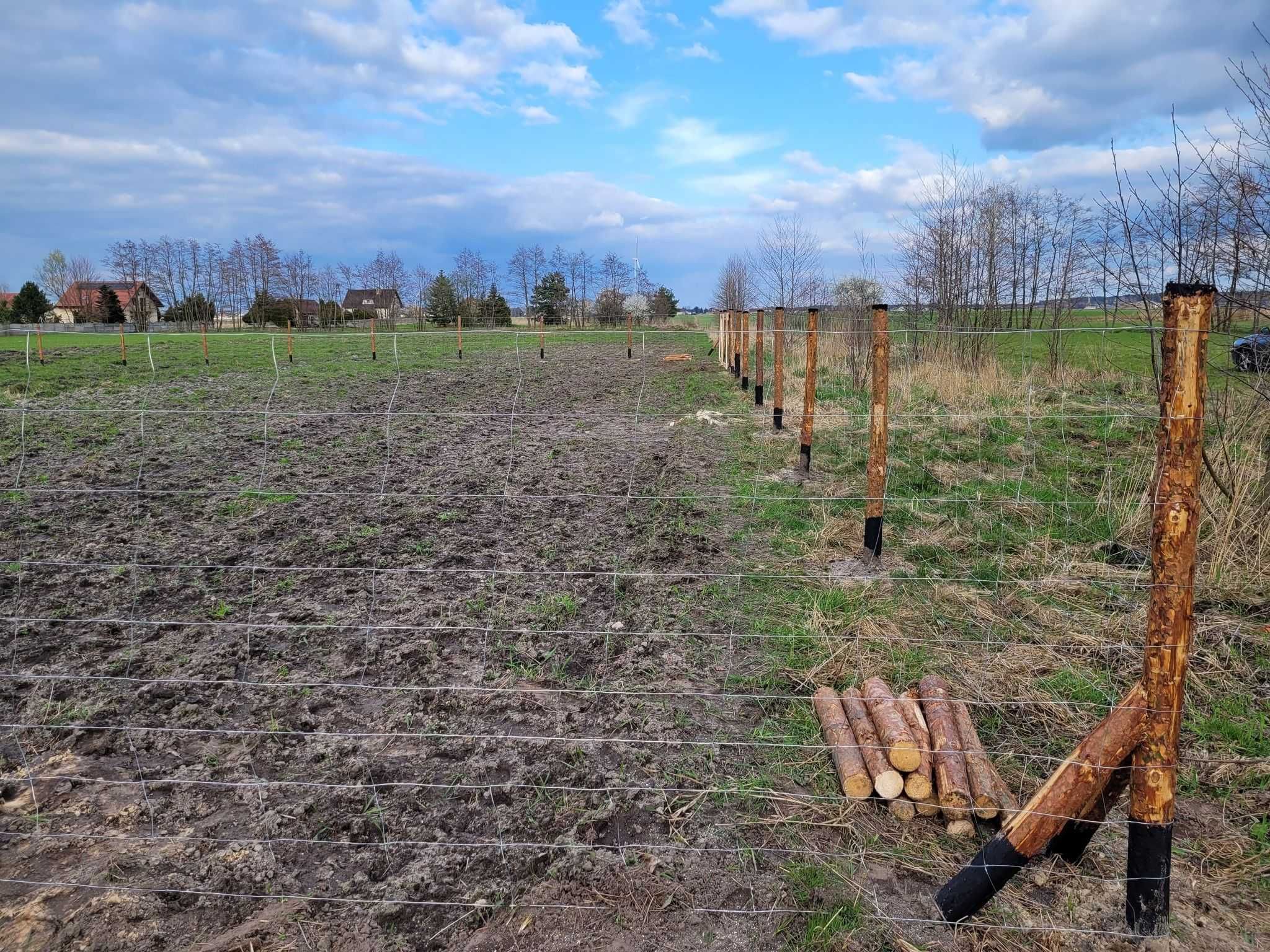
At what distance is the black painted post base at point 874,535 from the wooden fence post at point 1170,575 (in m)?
3.20

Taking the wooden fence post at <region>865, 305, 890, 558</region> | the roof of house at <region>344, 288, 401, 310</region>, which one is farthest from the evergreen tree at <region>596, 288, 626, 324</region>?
the wooden fence post at <region>865, 305, 890, 558</region>

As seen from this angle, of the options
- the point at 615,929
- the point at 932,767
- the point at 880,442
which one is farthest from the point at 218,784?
the point at 880,442

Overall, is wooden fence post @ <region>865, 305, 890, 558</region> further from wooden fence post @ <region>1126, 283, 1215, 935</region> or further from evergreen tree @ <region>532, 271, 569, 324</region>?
evergreen tree @ <region>532, 271, 569, 324</region>

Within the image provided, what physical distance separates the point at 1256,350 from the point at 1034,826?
488 centimetres

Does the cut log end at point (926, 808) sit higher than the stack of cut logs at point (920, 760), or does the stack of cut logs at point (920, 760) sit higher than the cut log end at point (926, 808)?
the stack of cut logs at point (920, 760)

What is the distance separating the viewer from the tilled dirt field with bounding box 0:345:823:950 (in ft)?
7.67

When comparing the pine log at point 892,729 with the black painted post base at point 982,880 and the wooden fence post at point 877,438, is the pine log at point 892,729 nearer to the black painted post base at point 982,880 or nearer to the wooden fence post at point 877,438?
the black painted post base at point 982,880

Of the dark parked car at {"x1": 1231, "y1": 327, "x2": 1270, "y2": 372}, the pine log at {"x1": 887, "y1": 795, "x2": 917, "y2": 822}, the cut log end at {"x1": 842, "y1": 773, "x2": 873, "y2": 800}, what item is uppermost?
the dark parked car at {"x1": 1231, "y1": 327, "x2": 1270, "y2": 372}

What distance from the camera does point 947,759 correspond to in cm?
279

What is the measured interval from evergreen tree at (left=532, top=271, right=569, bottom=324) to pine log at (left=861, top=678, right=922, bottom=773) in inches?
2006

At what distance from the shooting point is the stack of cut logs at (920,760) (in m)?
2.69

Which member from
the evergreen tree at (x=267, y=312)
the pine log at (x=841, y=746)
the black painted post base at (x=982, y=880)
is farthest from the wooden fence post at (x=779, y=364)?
the evergreen tree at (x=267, y=312)

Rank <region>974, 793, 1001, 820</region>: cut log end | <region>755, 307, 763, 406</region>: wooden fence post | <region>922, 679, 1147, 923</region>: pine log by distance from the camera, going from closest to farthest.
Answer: <region>922, 679, 1147, 923</region>: pine log → <region>974, 793, 1001, 820</region>: cut log end → <region>755, 307, 763, 406</region>: wooden fence post

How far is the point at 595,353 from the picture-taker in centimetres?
2642
